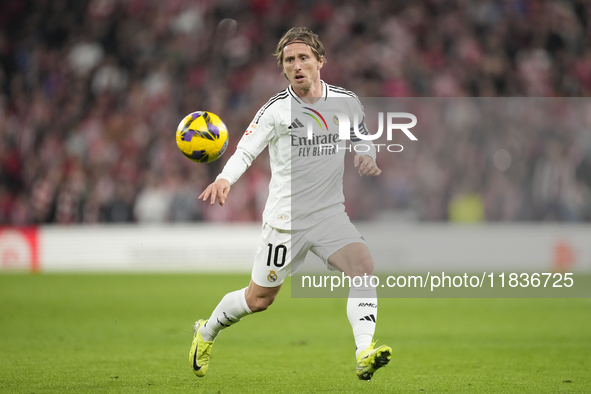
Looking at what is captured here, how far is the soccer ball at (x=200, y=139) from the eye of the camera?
6055 millimetres

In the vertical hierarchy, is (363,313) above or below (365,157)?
below

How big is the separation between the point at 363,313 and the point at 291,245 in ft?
2.50

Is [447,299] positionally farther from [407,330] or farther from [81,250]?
[81,250]

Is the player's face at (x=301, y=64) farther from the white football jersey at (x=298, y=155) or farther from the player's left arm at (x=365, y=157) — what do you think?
the player's left arm at (x=365, y=157)

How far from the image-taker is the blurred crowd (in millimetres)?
15875

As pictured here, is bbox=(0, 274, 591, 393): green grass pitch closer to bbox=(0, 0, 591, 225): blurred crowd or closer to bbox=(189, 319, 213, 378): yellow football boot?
bbox=(189, 319, 213, 378): yellow football boot

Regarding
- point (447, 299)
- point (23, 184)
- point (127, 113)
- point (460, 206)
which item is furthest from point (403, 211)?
point (23, 184)

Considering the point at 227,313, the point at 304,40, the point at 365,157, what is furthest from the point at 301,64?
the point at 227,313

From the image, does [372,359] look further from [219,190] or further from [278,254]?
[219,190]

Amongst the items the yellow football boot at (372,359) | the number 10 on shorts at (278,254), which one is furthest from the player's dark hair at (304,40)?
the yellow football boot at (372,359)

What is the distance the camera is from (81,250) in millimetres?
17078

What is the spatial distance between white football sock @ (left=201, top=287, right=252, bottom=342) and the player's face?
1.73 m

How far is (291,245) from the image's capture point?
18.9 ft

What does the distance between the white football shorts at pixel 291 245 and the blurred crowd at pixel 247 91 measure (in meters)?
10.2
